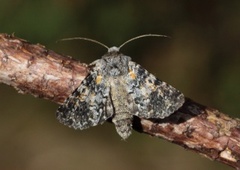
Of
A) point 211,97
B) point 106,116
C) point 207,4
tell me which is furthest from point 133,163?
point 106,116

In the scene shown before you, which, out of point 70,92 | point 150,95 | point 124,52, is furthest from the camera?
point 124,52

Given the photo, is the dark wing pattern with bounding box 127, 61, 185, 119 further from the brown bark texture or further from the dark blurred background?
the dark blurred background

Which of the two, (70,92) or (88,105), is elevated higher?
(70,92)

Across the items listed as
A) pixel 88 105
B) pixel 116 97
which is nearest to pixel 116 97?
pixel 116 97

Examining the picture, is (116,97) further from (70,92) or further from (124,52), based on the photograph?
(124,52)

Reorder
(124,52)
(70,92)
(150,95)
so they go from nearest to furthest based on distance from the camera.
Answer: (70,92), (150,95), (124,52)

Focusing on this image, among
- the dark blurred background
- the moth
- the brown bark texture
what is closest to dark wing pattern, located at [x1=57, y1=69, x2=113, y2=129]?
the moth
